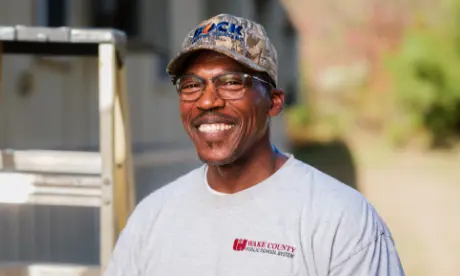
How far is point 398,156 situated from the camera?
2634 centimetres

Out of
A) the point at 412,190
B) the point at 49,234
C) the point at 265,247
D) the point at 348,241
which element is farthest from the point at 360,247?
the point at 412,190

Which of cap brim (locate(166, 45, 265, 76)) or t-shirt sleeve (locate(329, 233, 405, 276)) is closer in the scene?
t-shirt sleeve (locate(329, 233, 405, 276))

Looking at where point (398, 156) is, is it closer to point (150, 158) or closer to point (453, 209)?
point (453, 209)

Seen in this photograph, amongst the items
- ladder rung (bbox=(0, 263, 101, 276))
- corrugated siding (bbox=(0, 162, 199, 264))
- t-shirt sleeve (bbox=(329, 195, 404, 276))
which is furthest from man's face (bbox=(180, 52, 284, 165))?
corrugated siding (bbox=(0, 162, 199, 264))

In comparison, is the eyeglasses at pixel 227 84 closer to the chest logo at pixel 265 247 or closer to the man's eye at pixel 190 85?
the man's eye at pixel 190 85

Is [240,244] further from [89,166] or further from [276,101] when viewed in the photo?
[89,166]

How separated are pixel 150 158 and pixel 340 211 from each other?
21.1ft

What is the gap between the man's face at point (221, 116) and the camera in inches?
98.3

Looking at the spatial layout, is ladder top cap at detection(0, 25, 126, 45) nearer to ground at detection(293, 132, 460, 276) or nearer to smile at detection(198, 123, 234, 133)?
smile at detection(198, 123, 234, 133)

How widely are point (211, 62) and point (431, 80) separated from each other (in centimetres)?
2494

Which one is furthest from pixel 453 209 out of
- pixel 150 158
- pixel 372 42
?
pixel 372 42

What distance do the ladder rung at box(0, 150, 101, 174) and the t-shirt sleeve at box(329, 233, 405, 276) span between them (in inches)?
55.0

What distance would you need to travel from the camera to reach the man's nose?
2.49 meters

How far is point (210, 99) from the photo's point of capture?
2492mm
